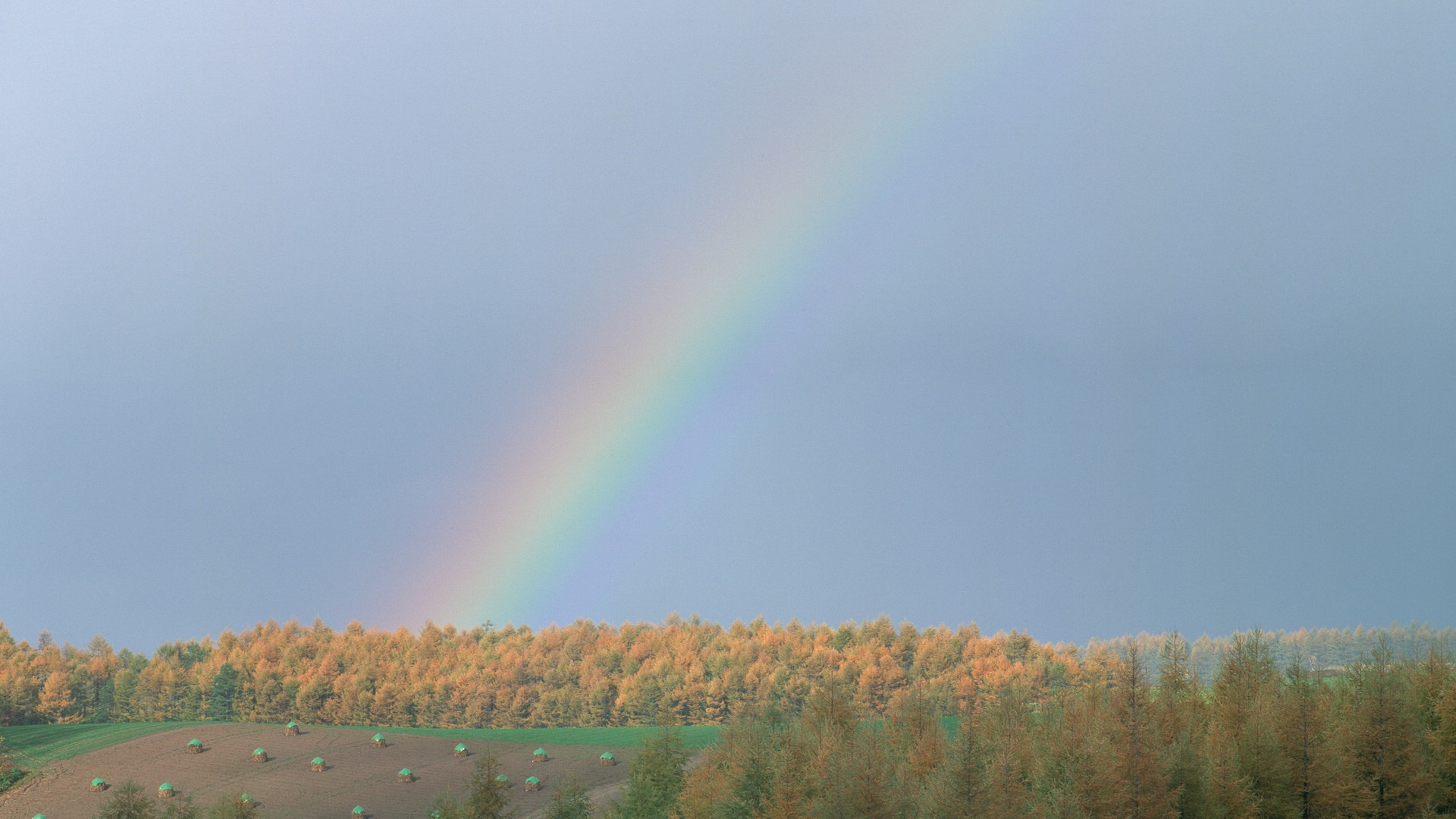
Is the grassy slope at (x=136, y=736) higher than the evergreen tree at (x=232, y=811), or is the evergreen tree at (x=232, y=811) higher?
the grassy slope at (x=136, y=736)

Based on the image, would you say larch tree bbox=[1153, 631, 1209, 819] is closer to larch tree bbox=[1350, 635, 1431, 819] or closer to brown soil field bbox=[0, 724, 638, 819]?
larch tree bbox=[1350, 635, 1431, 819]

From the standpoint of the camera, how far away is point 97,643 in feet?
613

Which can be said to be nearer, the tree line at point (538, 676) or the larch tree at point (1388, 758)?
the larch tree at point (1388, 758)

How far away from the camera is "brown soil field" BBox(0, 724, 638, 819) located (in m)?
88.6

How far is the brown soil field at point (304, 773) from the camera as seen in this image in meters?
88.6

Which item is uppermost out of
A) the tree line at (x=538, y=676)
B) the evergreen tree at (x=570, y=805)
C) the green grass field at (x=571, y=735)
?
the tree line at (x=538, y=676)

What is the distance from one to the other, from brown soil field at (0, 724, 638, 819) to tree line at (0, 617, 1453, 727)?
5321 centimetres

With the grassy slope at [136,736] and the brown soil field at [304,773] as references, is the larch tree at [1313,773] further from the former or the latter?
the grassy slope at [136,736]

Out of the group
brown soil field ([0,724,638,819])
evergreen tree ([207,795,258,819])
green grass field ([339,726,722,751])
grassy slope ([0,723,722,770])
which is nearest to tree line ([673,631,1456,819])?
evergreen tree ([207,795,258,819])

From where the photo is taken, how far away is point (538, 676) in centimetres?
17800

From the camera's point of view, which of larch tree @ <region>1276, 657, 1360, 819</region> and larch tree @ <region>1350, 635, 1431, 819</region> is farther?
larch tree @ <region>1350, 635, 1431, 819</region>

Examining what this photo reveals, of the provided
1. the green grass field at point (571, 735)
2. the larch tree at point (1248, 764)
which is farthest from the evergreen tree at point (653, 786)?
the green grass field at point (571, 735)

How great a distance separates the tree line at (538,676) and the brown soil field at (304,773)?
5321cm

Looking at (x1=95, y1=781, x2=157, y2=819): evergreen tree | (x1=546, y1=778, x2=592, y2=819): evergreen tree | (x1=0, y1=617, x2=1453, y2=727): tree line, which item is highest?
(x1=0, y1=617, x2=1453, y2=727): tree line
